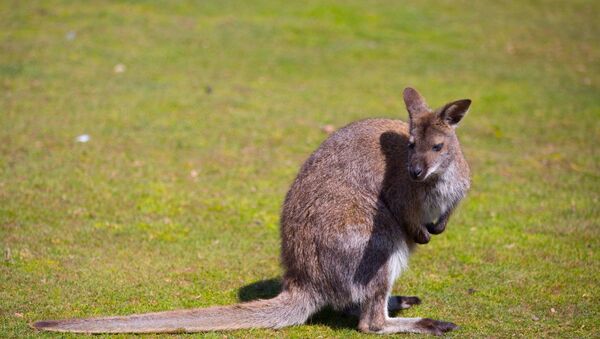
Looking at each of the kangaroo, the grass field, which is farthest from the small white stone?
the kangaroo

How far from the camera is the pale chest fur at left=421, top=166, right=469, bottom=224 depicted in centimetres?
550

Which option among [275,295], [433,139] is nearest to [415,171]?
[433,139]

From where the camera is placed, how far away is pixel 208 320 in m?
5.18

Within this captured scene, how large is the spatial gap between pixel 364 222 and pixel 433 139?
30.3 inches

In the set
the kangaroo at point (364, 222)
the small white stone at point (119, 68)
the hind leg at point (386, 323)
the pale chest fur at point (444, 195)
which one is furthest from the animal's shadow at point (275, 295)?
the small white stone at point (119, 68)

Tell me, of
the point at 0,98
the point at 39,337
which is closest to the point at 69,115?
the point at 0,98

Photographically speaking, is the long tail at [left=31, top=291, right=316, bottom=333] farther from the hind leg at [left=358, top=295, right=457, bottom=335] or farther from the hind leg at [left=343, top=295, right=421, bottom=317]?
the hind leg at [left=343, top=295, right=421, bottom=317]

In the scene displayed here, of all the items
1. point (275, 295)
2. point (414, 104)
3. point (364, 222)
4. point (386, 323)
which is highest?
point (414, 104)

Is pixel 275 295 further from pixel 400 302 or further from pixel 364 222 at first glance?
pixel 364 222

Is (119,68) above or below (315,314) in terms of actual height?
above

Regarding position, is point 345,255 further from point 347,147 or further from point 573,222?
point 573,222

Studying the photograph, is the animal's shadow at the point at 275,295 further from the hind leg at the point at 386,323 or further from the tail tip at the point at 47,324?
the tail tip at the point at 47,324

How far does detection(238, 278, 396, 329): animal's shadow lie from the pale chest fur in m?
1.02

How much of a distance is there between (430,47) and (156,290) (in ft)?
37.7
